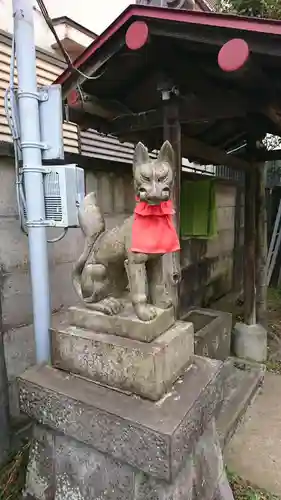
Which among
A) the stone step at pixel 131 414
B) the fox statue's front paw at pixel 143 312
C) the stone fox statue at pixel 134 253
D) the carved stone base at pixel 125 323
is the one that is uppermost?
the stone fox statue at pixel 134 253

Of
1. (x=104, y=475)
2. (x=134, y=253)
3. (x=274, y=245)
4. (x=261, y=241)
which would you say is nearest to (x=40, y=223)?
(x=134, y=253)

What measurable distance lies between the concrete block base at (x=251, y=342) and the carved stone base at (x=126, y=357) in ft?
9.36

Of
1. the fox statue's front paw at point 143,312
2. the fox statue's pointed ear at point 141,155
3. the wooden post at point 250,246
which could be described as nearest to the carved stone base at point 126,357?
the fox statue's front paw at point 143,312

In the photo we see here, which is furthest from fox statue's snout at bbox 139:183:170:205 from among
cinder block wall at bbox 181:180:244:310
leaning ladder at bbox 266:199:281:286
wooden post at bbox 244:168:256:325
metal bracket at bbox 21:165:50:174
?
leaning ladder at bbox 266:199:281:286

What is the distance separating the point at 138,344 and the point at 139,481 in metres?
0.73

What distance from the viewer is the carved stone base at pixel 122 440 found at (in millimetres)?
1719

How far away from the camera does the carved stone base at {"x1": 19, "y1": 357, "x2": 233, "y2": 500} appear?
5.64 feet

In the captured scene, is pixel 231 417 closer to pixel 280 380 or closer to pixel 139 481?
pixel 280 380

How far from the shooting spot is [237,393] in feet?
12.6

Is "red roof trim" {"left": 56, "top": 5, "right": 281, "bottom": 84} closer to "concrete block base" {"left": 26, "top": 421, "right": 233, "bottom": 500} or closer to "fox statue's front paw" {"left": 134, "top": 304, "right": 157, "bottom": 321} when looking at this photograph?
"fox statue's front paw" {"left": 134, "top": 304, "right": 157, "bottom": 321}

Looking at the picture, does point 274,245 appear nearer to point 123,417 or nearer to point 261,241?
point 261,241

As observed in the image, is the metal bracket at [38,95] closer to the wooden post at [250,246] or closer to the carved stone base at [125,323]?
the carved stone base at [125,323]

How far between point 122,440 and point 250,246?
3.55 metres

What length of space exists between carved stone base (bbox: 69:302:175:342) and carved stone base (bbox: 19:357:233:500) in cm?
34
